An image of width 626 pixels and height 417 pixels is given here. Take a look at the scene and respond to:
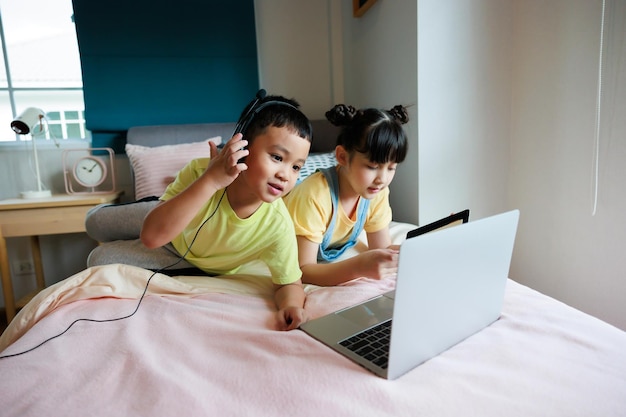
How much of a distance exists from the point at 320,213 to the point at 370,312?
0.42 m

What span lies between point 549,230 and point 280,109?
117 cm

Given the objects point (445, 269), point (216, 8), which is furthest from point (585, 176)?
point (216, 8)

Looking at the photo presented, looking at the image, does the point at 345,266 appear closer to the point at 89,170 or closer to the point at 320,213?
the point at 320,213

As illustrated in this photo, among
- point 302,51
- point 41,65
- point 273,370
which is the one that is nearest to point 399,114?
point 273,370

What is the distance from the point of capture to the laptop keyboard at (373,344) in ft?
1.91

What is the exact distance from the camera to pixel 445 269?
1.76ft

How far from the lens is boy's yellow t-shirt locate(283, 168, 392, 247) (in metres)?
1.09

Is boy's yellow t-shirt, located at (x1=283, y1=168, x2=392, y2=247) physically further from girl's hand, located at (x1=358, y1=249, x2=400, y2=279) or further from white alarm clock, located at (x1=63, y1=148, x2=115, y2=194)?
white alarm clock, located at (x1=63, y1=148, x2=115, y2=194)

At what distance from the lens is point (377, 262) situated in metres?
0.86

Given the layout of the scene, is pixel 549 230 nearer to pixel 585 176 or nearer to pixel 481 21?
pixel 585 176

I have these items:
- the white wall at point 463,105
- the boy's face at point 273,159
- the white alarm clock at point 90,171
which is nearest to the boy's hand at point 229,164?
the boy's face at point 273,159

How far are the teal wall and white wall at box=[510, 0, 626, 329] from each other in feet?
4.94

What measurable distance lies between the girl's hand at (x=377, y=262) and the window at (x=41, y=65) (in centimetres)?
211

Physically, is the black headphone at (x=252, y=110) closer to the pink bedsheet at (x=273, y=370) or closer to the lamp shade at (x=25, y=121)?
the pink bedsheet at (x=273, y=370)
